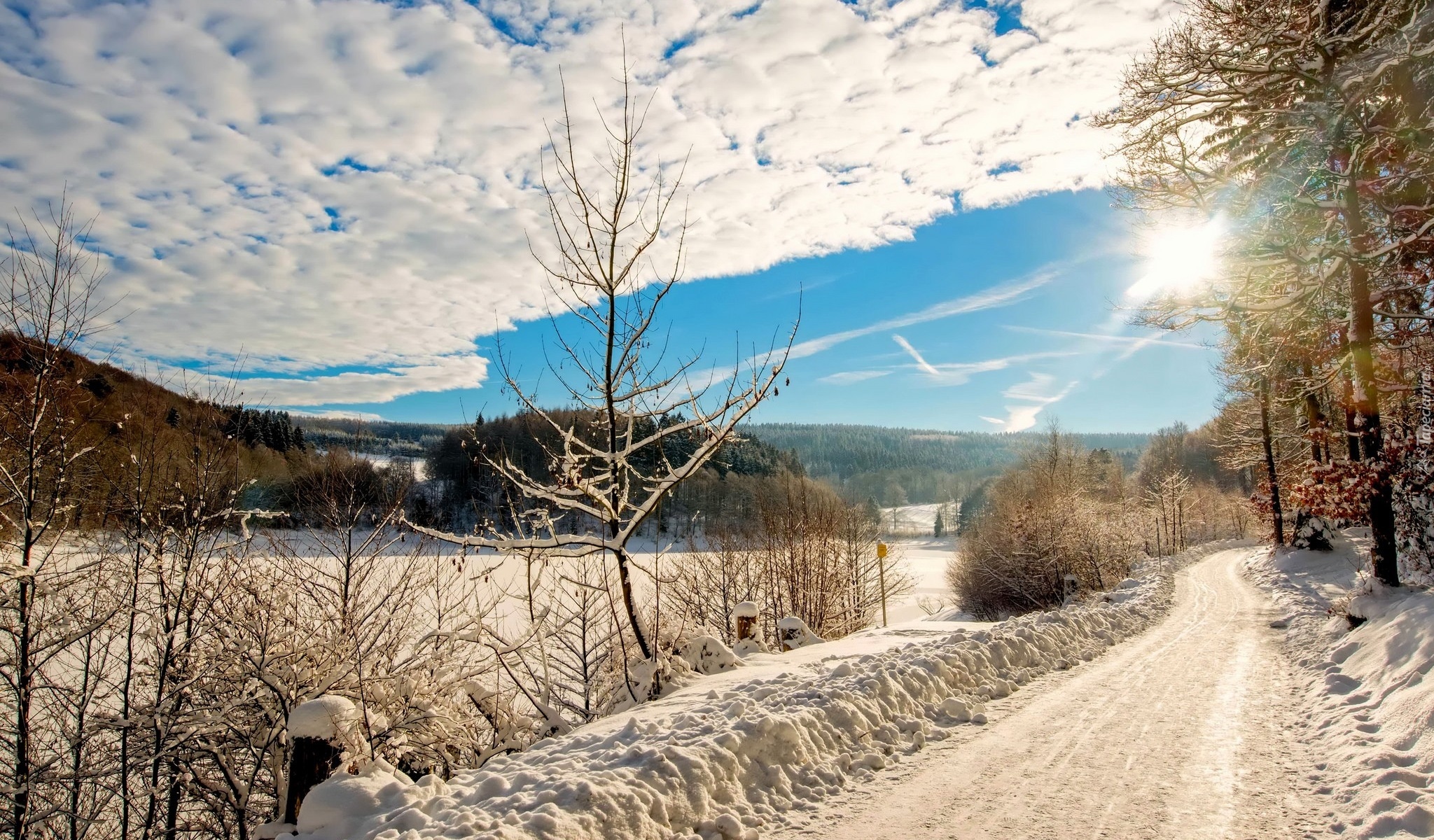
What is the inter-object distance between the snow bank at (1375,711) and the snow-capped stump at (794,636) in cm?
647

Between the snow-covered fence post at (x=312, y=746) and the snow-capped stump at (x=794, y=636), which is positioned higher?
the snow-covered fence post at (x=312, y=746)

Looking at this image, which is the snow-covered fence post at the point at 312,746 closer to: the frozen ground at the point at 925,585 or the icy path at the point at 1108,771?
the icy path at the point at 1108,771

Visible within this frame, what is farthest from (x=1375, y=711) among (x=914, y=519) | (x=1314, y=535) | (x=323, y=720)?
(x=914, y=519)

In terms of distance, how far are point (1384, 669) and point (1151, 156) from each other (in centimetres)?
771

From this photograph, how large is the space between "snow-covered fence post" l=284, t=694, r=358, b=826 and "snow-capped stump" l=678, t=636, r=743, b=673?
4637mm

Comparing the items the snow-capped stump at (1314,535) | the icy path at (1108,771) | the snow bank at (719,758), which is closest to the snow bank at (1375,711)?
the icy path at (1108,771)

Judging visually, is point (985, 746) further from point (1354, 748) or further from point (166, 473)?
point (166, 473)

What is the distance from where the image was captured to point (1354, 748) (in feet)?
15.6

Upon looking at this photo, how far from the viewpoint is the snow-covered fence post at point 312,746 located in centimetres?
407

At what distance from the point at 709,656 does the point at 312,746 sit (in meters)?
5.01

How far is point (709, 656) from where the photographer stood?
8.38 m

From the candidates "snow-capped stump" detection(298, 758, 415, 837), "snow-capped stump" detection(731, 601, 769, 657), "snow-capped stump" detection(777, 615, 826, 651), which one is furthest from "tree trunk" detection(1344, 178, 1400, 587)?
"snow-capped stump" detection(298, 758, 415, 837)

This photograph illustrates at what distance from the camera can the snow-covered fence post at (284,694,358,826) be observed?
407cm

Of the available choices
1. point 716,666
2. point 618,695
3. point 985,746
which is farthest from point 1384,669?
point 618,695
